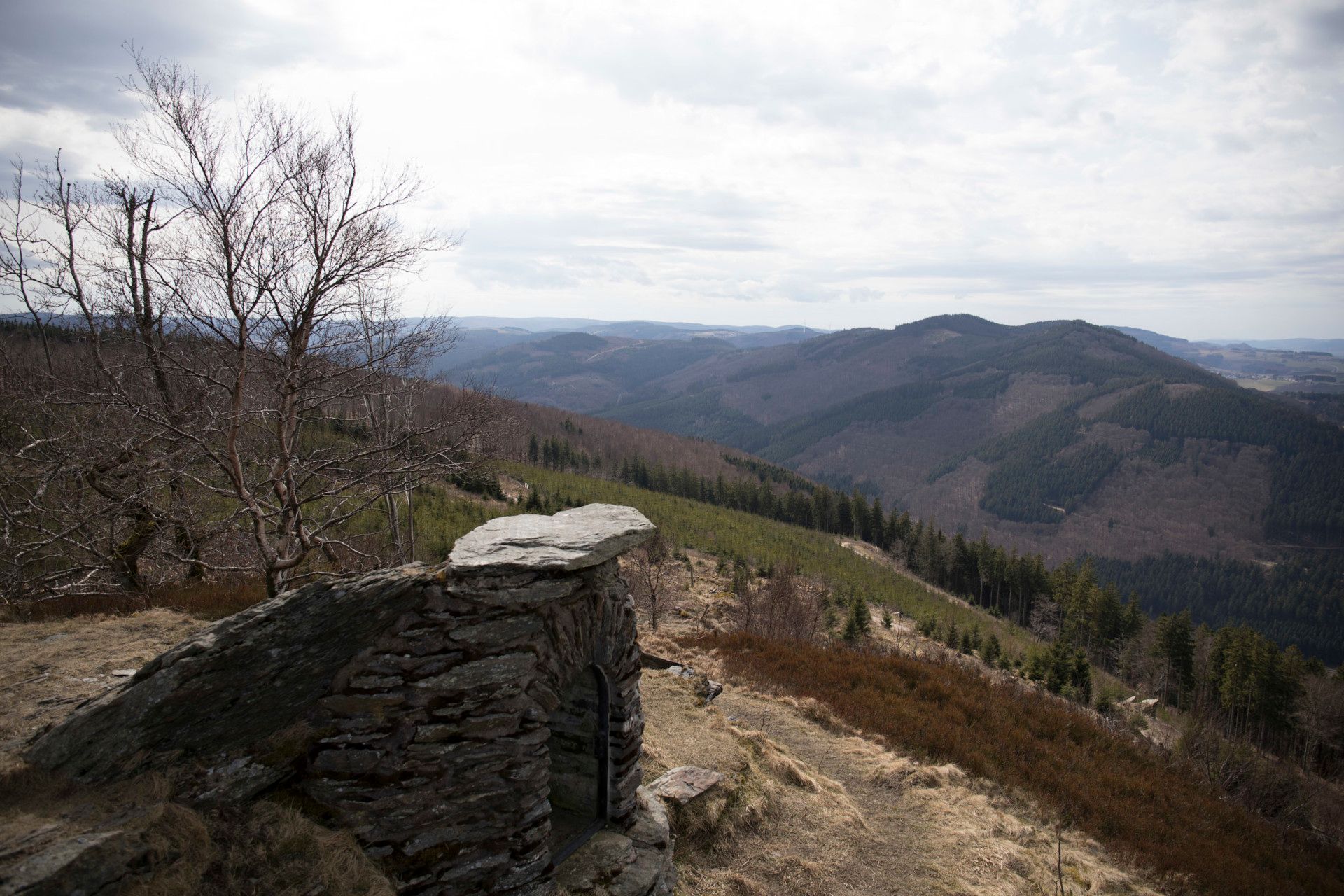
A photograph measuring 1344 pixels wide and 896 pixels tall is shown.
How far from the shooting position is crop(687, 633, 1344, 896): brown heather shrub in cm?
1252

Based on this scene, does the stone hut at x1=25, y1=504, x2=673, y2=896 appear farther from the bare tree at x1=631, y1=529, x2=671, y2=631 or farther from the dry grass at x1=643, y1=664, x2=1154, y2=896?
the bare tree at x1=631, y1=529, x2=671, y2=631

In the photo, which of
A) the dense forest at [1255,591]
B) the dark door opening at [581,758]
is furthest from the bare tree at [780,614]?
the dense forest at [1255,591]

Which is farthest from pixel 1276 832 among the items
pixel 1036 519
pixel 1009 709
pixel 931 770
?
pixel 1036 519

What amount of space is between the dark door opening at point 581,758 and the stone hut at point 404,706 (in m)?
0.74

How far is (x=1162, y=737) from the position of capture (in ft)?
118

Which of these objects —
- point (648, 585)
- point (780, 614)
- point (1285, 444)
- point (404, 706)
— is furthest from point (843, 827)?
point (1285, 444)

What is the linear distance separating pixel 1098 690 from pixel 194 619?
2041 inches

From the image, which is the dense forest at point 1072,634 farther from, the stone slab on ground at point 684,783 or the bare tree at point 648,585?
the stone slab on ground at point 684,783

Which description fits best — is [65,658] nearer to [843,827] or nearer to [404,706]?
[404,706]

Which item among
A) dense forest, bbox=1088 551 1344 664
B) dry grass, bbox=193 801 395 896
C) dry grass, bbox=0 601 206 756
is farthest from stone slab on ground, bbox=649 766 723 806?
dense forest, bbox=1088 551 1344 664

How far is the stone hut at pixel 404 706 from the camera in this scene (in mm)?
4699

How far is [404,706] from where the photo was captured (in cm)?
557

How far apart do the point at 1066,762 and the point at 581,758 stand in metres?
13.6

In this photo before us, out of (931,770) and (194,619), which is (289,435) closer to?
(194,619)
